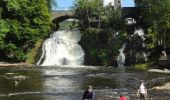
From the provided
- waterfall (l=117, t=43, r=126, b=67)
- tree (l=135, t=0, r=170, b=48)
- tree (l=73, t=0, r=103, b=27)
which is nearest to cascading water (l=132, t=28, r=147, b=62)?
tree (l=135, t=0, r=170, b=48)

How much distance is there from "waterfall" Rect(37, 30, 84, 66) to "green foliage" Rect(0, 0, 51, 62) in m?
3.73

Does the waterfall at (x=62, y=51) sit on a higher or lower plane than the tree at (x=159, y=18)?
lower

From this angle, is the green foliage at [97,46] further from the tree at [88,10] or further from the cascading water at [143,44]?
the tree at [88,10]

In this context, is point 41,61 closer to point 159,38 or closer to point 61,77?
point 159,38

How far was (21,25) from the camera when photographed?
398 ft

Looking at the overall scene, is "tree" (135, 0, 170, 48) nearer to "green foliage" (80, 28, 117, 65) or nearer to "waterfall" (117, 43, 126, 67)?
"waterfall" (117, 43, 126, 67)

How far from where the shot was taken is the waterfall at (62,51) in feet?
384

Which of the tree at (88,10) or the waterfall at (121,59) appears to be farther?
the tree at (88,10)

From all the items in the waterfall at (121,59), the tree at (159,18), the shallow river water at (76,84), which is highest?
the tree at (159,18)

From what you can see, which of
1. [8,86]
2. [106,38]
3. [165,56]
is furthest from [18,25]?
[8,86]

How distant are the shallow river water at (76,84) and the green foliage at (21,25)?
98.2 ft

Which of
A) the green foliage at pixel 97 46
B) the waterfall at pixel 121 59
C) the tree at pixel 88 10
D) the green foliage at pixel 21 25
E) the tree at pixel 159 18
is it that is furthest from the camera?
the tree at pixel 88 10

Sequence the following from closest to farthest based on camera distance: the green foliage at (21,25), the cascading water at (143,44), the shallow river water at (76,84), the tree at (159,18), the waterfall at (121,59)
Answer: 1. the shallow river water at (76,84)
2. the tree at (159,18)
3. the cascading water at (143,44)
4. the waterfall at (121,59)
5. the green foliage at (21,25)

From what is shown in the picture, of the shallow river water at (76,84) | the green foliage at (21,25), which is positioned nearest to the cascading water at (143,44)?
the shallow river water at (76,84)
